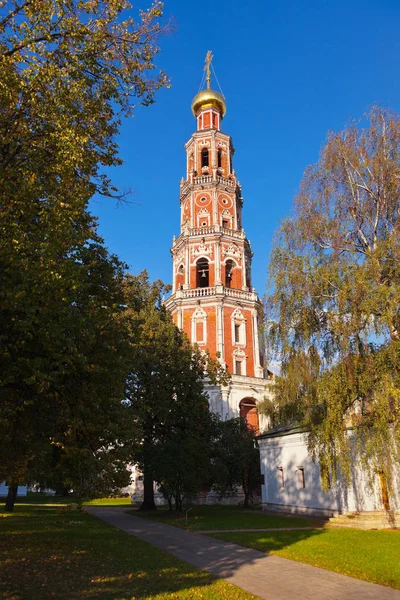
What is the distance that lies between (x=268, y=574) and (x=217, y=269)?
38.0 metres

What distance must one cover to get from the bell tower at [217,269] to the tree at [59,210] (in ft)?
97.5

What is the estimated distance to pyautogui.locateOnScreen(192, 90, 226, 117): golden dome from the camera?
2213 inches

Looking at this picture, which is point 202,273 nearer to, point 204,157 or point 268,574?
point 204,157

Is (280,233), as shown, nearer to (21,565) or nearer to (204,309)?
(21,565)

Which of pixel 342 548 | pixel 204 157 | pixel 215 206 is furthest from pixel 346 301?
pixel 204 157

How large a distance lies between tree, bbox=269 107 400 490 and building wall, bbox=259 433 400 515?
2.49 meters

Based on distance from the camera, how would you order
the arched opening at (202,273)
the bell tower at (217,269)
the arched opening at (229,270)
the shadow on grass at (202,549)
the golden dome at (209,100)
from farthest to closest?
the golden dome at (209,100)
the arched opening at (229,270)
the arched opening at (202,273)
the bell tower at (217,269)
the shadow on grass at (202,549)

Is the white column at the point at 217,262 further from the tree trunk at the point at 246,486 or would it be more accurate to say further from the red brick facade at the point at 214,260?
the tree trunk at the point at 246,486

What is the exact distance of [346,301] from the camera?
17.4 m

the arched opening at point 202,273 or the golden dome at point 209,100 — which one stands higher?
the golden dome at point 209,100

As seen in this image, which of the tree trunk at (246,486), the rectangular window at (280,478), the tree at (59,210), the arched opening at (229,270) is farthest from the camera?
the arched opening at (229,270)

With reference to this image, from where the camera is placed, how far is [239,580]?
35.1 feet

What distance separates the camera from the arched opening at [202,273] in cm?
4959

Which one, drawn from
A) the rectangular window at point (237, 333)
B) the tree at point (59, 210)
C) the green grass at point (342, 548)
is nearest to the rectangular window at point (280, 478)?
the green grass at point (342, 548)
